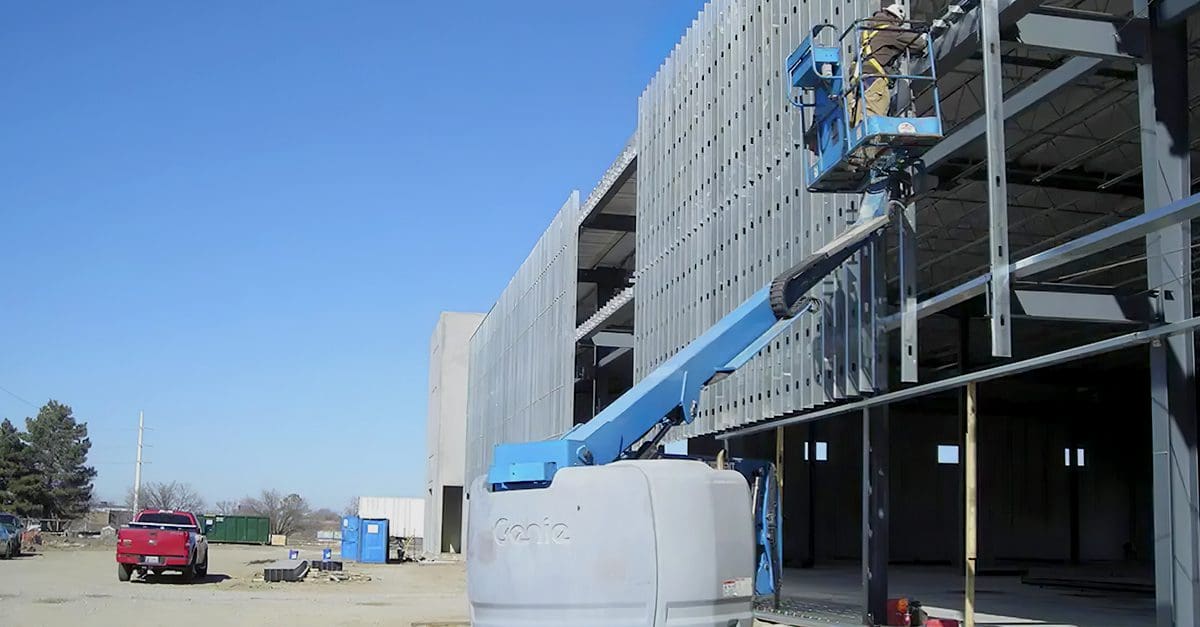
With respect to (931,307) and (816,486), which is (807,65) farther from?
(816,486)

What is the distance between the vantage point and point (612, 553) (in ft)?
28.9

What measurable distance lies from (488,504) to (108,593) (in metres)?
20.6

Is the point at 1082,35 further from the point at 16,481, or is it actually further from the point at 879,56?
the point at 16,481

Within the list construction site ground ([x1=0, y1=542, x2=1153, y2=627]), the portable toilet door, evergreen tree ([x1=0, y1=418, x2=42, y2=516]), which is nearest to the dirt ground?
construction site ground ([x1=0, y1=542, x2=1153, y2=627])

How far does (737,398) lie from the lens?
67.5 feet

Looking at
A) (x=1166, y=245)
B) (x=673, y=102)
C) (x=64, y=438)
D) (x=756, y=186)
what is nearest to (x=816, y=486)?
(x=673, y=102)

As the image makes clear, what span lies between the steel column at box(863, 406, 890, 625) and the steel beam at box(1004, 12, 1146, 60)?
5806mm

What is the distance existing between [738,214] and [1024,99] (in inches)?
298

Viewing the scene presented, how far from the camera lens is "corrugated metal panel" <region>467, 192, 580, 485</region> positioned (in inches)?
1421

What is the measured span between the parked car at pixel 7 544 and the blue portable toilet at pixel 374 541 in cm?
1438

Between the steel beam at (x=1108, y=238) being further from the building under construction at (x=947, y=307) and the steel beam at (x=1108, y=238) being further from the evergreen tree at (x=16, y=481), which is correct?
the evergreen tree at (x=16, y=481)

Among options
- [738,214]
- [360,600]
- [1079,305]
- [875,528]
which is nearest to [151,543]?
[360,600]

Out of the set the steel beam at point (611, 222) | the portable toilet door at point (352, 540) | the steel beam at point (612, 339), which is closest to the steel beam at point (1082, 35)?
the steel beam at point (611, 222)

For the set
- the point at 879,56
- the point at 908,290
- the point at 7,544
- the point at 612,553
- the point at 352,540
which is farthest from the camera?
the point at 352,540
